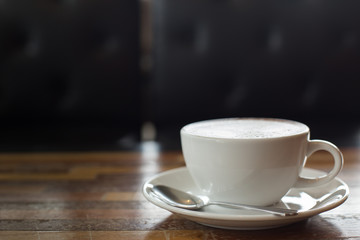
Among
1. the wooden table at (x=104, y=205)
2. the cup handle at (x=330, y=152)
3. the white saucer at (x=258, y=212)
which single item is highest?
the cup handle at (x=330, y=152)

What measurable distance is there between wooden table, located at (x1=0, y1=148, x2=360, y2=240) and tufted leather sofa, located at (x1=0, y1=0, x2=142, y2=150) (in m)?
0.37

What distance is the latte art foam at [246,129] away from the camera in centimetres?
41

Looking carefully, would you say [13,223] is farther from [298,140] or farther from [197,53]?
[197,53]

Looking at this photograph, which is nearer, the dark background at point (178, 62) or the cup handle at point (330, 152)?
the cup handle at point (330, 152)

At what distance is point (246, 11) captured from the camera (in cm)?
103

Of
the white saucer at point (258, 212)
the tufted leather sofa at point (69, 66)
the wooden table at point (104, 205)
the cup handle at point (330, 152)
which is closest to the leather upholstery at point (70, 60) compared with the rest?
the tufted leather sofa at point (69, 66)

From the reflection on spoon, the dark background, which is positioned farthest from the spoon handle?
the dark background

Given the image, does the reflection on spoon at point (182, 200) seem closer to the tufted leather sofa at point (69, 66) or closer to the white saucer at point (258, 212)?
the white saucer at point (258, 212)

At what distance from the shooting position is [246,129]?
449mm

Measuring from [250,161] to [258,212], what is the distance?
5 centimetres

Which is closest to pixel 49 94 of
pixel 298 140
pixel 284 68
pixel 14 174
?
pixel 14 174

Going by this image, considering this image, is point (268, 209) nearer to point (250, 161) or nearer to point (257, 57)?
point (250, 161)

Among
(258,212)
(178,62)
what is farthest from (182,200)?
(178,62)

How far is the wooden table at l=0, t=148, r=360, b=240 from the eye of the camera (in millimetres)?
377
